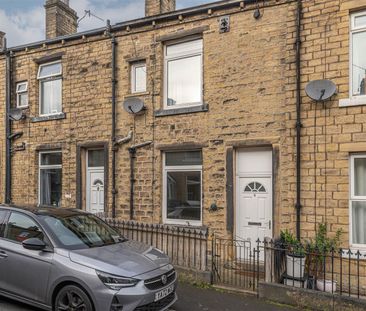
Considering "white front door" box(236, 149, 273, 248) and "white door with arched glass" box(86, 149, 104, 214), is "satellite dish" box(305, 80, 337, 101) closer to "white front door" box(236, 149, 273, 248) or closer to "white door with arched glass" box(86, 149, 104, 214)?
"white front door" box(236, 149, 273, 248)

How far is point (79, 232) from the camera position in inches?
222

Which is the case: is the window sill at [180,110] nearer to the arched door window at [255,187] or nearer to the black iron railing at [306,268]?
the arched door window at [255,187]

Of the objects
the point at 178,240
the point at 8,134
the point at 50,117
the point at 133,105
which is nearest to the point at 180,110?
the point at 133,105

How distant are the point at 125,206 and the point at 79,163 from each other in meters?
1.96

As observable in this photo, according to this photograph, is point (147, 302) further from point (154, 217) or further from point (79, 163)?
point (79, 163)

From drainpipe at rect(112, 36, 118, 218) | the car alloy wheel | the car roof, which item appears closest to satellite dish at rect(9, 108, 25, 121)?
drainpipe at rect(112, 36, 118, 218)

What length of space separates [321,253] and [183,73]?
532 cm

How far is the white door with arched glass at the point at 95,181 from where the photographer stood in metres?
10.7

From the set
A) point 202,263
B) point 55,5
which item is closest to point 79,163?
point 202,263

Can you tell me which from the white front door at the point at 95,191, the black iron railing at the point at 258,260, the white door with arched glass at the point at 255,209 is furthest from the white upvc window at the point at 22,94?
the white door with arched glass at the point at 255,209

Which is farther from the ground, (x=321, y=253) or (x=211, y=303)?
(x=321, y=253)

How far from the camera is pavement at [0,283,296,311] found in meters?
5.71

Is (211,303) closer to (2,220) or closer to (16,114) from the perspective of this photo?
(2,220)

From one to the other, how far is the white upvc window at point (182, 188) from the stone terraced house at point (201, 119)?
1.2 inches
